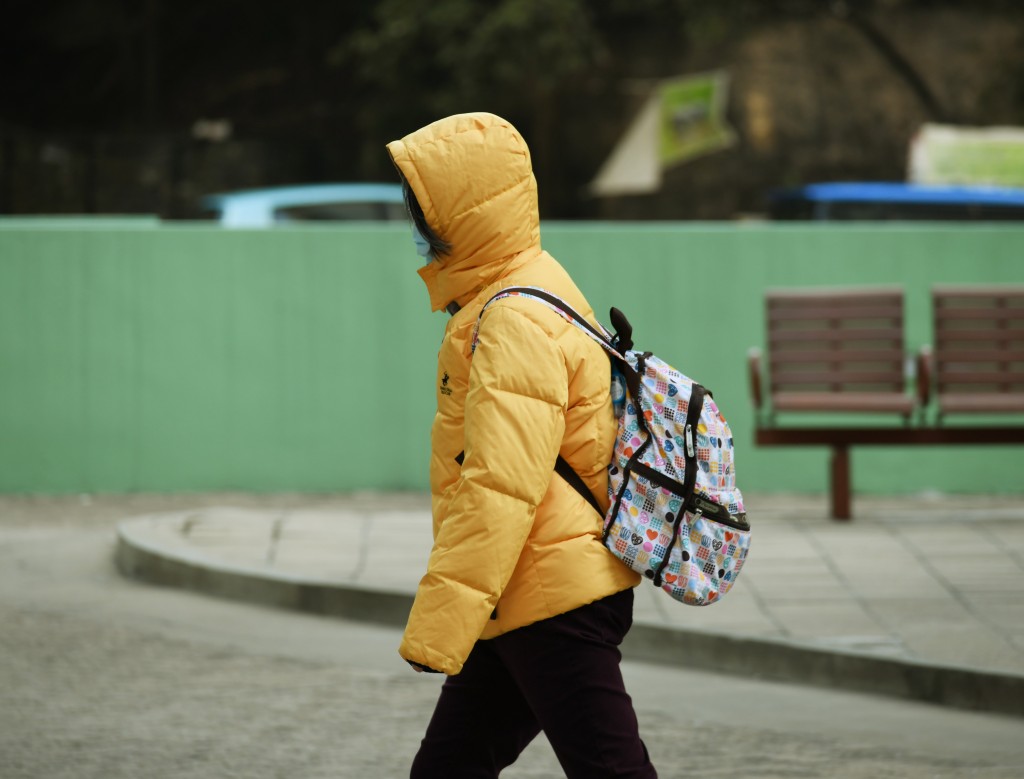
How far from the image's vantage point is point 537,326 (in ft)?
A: 10.1

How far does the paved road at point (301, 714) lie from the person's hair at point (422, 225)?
2209mm

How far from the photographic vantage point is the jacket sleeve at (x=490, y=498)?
3.01m

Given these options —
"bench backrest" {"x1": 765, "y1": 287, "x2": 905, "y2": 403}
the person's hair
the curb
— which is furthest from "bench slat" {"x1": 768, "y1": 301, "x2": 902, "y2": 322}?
the person's hair

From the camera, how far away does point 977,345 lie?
9.66 metres

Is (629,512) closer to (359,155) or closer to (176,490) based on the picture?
(176,490)

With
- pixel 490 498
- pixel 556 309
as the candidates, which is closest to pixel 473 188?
pixel 556 309

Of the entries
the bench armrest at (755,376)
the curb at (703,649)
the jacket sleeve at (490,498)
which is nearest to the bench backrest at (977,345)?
the bench armrest at (755,376)

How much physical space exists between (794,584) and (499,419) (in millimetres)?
4598

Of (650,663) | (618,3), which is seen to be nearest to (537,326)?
(650,663)

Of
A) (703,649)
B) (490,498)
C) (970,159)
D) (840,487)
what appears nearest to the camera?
(490,498)

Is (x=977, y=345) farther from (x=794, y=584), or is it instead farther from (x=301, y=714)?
(x=301, y=714)

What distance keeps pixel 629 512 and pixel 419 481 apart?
805 centimetres

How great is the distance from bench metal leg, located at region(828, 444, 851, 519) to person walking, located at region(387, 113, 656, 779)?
612cm

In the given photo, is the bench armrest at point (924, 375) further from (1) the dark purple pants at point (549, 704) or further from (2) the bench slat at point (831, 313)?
(1) the dark purple pants at point (549, 704)
